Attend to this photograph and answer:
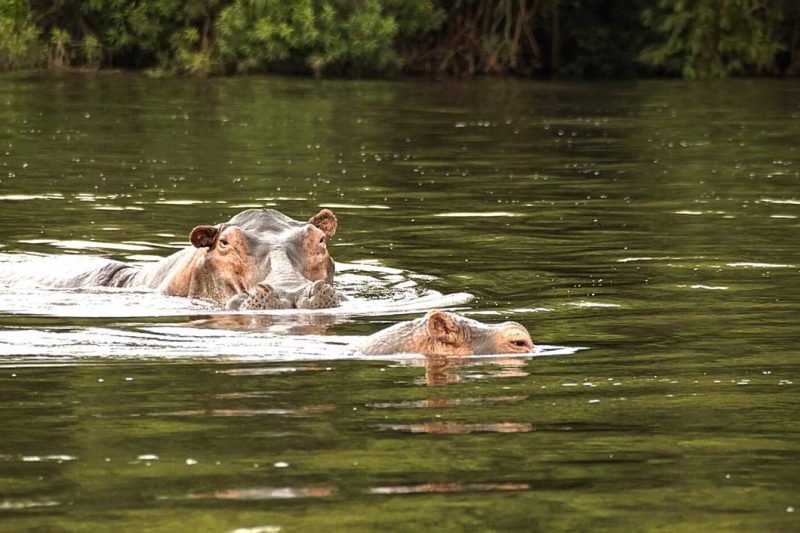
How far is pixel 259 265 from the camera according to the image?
1191cm

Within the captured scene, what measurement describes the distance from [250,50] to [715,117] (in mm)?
14400

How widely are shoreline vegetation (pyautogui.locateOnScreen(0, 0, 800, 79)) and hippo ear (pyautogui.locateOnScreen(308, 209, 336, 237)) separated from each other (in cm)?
2880

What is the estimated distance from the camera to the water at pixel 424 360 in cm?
650

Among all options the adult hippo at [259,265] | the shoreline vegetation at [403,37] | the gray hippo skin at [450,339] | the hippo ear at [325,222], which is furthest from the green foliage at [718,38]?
the gray hippo skin at [450,339]

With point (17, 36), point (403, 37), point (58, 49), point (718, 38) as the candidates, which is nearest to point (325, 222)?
point (17, 36)

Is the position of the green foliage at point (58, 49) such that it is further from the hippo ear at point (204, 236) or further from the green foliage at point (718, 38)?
the hippo ear at point (204, 236)

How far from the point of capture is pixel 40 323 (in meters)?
11.2

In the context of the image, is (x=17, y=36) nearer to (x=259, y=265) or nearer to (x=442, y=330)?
(x=259, y=265)

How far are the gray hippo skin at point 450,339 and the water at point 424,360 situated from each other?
151 mm

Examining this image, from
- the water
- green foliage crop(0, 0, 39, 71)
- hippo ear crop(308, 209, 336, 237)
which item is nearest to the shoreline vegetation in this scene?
green foliage crop(0, 0, 39, 71)

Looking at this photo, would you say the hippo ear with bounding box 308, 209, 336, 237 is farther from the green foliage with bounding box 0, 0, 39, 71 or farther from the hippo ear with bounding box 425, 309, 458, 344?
the green foliage with bounding box 0, 0, 39, 71

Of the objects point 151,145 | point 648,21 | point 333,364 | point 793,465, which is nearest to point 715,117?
point 151,145

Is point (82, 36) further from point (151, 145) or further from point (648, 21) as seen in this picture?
point (151, 145)

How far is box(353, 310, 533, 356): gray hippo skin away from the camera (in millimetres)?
9617
